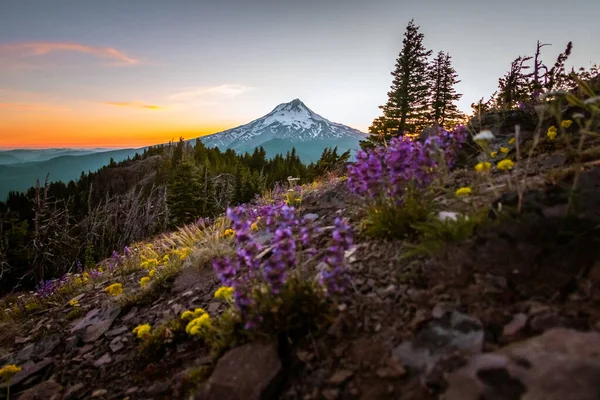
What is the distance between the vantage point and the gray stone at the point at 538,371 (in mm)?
1605

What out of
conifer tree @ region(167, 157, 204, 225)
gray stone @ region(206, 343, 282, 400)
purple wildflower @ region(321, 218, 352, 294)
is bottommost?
conifer tree @ region(167, 157, 204, 225)

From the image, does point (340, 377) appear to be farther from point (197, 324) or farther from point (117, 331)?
point (117, 331)

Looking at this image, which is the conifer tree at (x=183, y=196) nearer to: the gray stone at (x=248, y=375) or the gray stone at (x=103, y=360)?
the gray stone at (x=103, y=360)

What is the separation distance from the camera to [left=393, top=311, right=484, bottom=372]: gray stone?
2139 mm

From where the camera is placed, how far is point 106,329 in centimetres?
473

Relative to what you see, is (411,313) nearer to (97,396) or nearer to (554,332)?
(554,332)

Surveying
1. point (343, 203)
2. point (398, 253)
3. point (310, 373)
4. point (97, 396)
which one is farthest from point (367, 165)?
point (97, 396)

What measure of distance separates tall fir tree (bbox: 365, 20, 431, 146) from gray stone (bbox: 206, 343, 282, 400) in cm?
2800

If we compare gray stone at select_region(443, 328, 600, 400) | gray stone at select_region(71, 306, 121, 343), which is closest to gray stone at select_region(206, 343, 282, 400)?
gray stone at select_region(443, 328, 600, 400)

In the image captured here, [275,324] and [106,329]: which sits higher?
[275,324]

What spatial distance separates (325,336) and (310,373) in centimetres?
30

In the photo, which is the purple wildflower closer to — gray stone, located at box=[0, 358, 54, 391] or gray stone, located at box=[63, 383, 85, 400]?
gray stone, located at box=[63, 383, 85, 400]

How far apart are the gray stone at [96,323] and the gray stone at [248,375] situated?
3072 millimetres

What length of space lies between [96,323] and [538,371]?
564 cm
